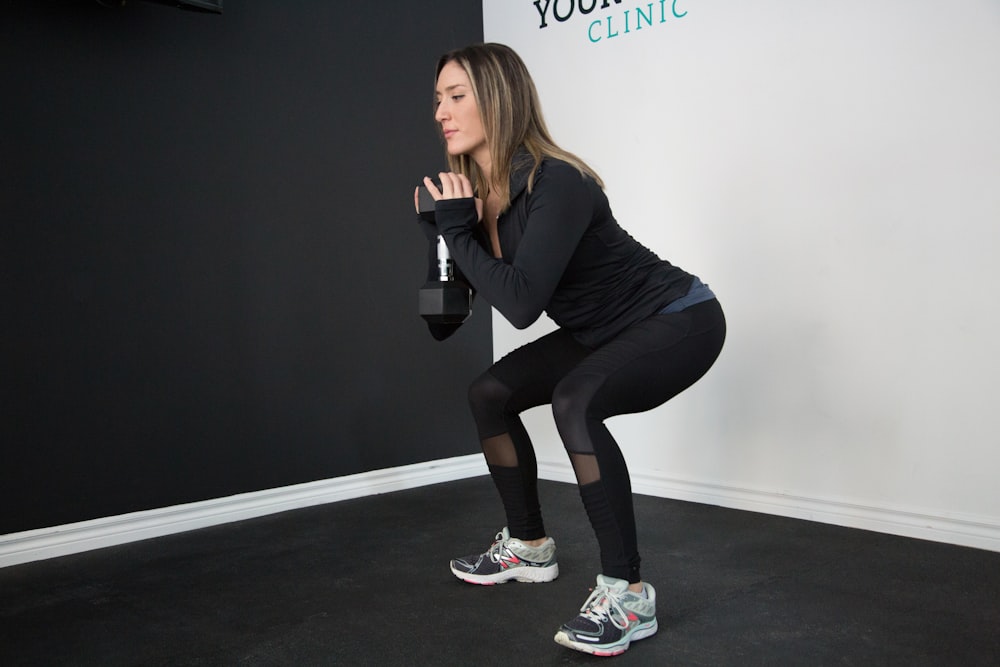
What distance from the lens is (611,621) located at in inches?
74.2

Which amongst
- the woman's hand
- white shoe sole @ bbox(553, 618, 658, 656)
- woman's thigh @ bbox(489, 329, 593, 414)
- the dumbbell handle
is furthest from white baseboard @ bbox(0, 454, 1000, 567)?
the woman's hand

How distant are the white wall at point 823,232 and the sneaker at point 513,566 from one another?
1054 millimetres

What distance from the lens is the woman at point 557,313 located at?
77.4 inches

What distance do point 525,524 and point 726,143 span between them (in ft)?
5.04

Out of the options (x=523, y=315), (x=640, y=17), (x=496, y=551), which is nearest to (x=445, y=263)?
(x=523, y=315)

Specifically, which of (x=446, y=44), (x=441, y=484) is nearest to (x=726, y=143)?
(x=446, y=44)

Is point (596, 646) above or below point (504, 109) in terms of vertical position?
below

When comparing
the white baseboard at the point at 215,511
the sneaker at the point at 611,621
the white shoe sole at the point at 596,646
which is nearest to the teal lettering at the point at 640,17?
the white baseboard at the point at 215,511

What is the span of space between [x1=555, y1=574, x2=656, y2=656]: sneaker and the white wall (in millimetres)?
1200

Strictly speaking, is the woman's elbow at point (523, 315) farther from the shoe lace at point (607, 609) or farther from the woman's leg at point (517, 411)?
the shoe lace at point (607, 609)

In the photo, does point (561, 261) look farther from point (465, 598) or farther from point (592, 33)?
point (592, 33)

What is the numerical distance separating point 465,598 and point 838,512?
131 centimetres

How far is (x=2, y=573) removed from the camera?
262cm

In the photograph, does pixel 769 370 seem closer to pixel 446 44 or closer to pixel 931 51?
pixel 931 51
